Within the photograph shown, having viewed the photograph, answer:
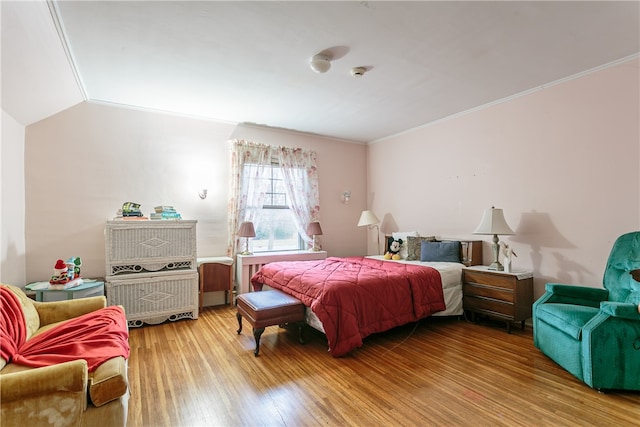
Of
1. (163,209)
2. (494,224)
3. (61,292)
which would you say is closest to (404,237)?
(494,224)

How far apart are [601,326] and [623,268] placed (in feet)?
2.43

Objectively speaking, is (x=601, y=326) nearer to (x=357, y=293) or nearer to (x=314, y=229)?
(x=357, y=293)

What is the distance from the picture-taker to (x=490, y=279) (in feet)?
11.0

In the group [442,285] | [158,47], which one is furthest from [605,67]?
[158,47]

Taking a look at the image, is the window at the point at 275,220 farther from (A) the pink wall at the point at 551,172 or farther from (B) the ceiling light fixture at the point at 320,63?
(B) the ceiling light fixture at the point at 320,63

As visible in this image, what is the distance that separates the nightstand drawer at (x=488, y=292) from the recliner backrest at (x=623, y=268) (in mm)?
781

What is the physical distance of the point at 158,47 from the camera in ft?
8.30

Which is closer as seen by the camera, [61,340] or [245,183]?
[61,340]

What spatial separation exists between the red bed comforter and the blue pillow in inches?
24.3

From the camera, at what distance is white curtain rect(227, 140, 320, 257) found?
14.8ft

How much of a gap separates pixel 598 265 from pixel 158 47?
444 cm

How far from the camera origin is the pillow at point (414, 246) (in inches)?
171

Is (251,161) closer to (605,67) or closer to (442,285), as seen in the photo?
(442,285)

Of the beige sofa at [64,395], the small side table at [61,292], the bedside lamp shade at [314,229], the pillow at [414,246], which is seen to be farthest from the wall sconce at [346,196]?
the beige sofa at [64,395]
